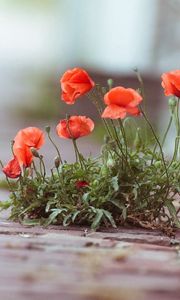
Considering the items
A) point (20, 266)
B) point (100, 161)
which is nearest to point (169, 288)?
point (20, 266)

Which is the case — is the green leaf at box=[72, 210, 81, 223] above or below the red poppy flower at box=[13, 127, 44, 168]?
below

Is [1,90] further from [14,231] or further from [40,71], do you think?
[14,231]

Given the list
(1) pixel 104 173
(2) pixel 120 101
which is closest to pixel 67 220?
(1) pixel 104 173

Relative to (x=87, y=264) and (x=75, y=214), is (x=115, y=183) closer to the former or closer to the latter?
(x=75, y=214)

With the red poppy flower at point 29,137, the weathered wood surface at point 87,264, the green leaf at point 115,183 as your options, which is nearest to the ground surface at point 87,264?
the weathered wood surface at point 87,264

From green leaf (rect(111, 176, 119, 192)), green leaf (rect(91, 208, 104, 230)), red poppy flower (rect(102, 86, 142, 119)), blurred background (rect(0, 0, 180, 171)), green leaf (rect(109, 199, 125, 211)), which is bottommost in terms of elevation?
blurred background (rect(0, 0, 180, 171))

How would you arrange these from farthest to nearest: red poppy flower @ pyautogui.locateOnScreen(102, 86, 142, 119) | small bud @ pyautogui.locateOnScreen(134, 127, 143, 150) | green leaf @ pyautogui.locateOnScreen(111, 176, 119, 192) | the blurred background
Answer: the blurred background → small bud @ pyautogui.locateOnScreen(134, 127, 143, 150) → green leaf @ pyautogui.locateOnScreen(111, 176, 119, 192) → red poppy flower @ pyautogui.locateOnScreen(102, 86, 142, 119)

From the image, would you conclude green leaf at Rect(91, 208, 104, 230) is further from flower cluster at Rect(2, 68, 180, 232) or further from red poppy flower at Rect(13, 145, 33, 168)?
red poppy flower at Rect(13, 145, 33, 168)

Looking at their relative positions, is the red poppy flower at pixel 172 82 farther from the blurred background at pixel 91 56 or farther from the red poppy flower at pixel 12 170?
the blurred background at pixel 91 56

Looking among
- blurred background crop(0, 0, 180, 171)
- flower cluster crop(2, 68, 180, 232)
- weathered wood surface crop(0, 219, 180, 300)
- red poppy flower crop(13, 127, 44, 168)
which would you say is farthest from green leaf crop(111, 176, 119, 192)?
blurred background crop(0, 0, 180, 171)
